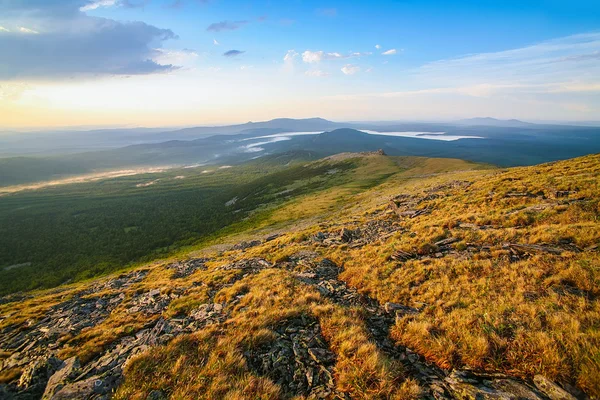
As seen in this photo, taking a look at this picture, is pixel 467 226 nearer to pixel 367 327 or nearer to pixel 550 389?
pixel 367 327

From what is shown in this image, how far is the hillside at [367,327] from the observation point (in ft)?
23.5

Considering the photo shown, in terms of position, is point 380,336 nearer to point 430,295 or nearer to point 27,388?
point 430,295

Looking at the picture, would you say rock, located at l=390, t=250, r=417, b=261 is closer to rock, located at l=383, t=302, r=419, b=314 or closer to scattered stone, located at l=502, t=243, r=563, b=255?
scattered stone, located at l=502, t=243, r=563, b=255

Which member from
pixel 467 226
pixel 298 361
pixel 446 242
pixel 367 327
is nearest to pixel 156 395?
pixel 298 361

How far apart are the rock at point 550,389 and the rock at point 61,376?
14.3 metres

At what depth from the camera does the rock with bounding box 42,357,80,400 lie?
8.50 m

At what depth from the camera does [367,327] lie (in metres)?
10.3

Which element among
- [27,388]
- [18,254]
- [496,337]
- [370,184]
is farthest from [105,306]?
[18,254]

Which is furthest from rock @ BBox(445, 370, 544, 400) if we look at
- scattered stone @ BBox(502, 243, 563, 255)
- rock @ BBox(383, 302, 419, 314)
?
scattered stone @ BBox(502, 243, 563, 255)

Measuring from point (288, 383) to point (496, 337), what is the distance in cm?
689

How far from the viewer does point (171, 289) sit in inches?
782

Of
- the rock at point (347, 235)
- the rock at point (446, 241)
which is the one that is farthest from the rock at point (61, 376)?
the rock at point (347, 235)

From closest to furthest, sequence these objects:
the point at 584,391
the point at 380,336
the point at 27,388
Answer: the point at 584,391, the point at 27,388, the point at 380,336

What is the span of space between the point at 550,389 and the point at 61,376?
16.0 m
